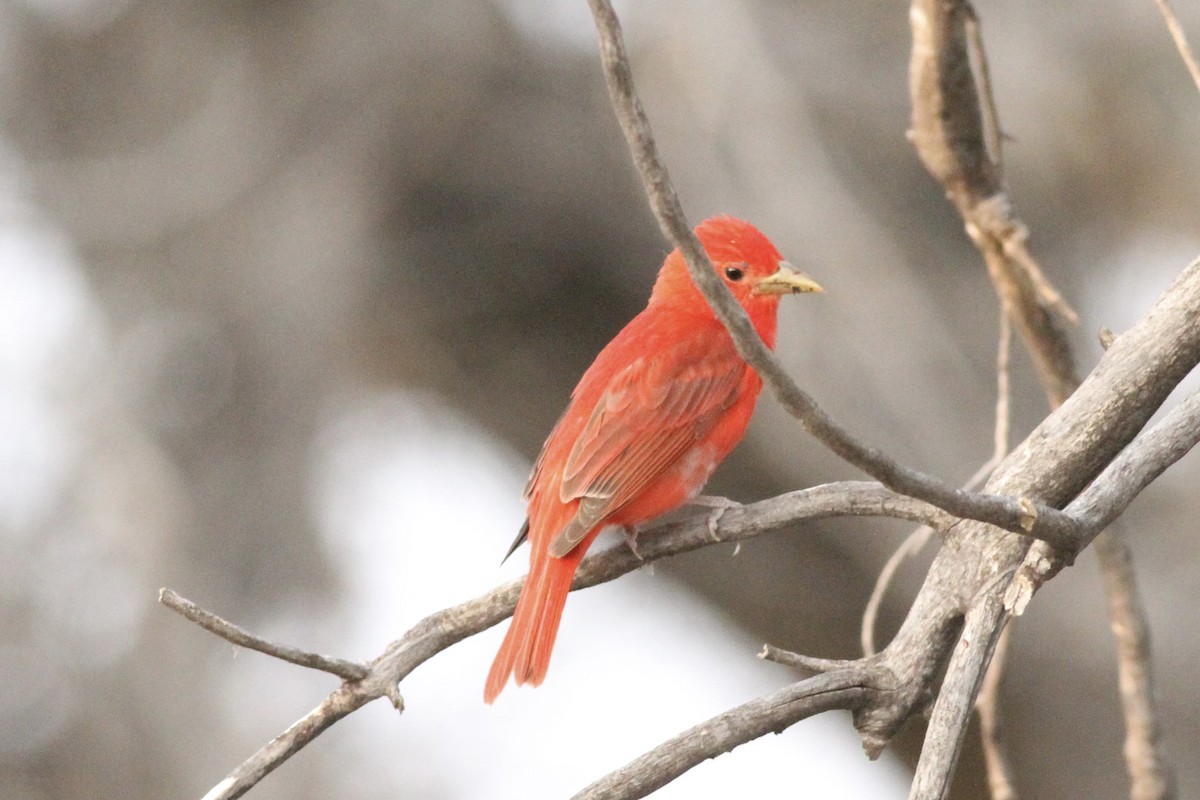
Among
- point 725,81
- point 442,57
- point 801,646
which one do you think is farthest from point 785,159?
point 801,646

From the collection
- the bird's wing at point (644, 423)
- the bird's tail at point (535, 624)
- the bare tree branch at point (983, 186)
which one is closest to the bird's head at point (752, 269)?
the bird's wing at point (644, 423)

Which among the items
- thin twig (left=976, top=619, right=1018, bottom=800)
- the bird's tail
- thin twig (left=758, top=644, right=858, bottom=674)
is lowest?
thin twig (left=758, top=644, right=858, bottom=674)

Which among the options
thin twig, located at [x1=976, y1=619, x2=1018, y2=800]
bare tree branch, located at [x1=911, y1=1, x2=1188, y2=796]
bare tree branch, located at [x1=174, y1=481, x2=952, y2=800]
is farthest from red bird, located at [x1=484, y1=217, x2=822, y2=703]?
thin twig, located at [x1=976, y1=619, x2=1018, y2=800]

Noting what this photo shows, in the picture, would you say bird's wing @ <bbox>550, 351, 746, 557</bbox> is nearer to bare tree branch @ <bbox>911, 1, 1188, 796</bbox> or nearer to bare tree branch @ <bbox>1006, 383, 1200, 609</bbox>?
bare tree branch @ <bbox>911, 1, 1188, 796</bbox>

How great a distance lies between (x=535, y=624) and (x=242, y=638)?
39.8 inches

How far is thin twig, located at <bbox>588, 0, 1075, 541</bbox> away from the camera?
5.58 ft

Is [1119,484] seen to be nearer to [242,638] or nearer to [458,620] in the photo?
[458,620]

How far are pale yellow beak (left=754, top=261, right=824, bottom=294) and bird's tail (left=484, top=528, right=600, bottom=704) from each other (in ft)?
3.88

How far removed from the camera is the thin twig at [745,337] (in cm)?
170

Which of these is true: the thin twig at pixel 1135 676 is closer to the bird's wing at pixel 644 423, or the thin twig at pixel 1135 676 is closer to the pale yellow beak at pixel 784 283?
the bird's wing at pixel 644 423

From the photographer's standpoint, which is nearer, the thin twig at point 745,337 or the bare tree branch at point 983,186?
the thin twig at point 745,337

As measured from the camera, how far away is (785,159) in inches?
252

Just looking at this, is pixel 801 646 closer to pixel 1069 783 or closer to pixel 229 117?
pixel 1069 783

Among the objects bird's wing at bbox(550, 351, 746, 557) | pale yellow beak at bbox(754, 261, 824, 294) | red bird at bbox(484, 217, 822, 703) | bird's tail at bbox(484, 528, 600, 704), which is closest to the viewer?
bird's tail at bbox(484, 528, 600, 704)
